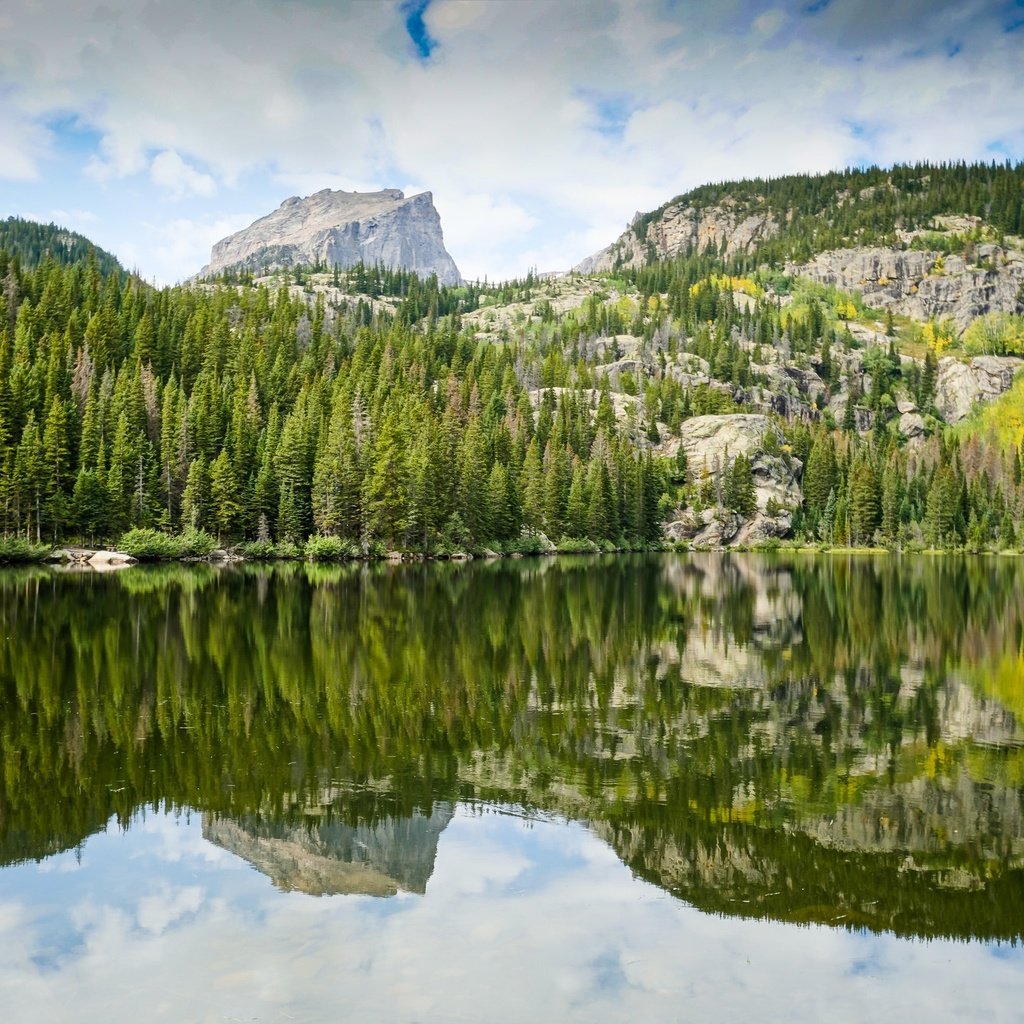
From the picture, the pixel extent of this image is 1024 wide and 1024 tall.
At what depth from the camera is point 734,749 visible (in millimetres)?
15984

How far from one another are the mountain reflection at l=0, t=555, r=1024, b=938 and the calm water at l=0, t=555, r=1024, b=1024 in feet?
0.24

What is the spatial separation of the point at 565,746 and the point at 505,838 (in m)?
4.23

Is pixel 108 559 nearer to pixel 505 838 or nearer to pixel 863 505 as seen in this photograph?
pixel 505 838

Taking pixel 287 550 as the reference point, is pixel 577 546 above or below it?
below

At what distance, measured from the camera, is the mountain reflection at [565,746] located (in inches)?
432

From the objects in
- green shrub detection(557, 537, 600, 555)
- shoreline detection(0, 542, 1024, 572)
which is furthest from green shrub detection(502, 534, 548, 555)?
green shrub detection(557, 537, 600, 555)

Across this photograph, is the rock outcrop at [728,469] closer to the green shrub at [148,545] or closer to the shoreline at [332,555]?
the shoreline at [332,555]

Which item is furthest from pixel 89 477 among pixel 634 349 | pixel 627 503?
pixel 634 349

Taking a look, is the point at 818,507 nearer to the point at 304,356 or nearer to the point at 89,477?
the point at 304,356

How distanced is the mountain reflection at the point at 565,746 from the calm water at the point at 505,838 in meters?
0.07

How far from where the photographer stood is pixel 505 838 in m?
12.0

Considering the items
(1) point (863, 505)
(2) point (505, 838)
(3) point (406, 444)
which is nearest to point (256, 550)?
(3) point (406, 444)

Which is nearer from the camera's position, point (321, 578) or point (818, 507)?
point (321, 578)

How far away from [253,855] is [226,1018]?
11.4 feet
